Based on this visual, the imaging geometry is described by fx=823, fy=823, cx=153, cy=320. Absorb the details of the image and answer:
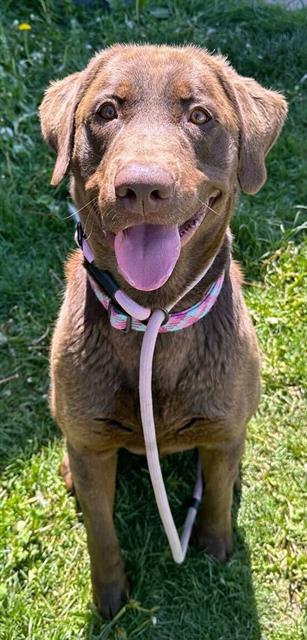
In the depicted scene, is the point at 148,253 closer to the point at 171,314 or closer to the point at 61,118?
the point at 171,314

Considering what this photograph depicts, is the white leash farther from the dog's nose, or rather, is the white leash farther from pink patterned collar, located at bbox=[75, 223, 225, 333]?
the dog's nose

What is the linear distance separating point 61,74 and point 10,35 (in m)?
0.47

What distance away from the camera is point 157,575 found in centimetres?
307

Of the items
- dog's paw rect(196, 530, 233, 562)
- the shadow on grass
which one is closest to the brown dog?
the shadow on grass

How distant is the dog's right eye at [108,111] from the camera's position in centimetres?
230

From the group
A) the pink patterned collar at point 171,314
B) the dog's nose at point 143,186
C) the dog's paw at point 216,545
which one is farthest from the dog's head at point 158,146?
the dog's paw at point 216,545

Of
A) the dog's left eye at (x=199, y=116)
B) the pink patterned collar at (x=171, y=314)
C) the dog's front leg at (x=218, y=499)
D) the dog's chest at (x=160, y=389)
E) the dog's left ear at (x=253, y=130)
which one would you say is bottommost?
the dog's front leg at (x=218, y=499)

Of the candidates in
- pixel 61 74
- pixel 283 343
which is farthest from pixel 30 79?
pixel 283 343

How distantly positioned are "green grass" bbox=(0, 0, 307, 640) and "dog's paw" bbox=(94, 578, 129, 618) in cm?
4

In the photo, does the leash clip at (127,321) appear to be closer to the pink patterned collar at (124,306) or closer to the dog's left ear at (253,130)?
the pink patterned collar at (124,306)

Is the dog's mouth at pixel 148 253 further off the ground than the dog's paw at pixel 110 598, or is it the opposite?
the dog's mouth at pixel 148 253

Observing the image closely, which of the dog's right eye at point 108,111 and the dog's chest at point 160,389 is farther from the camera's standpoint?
the dog's chest at point 160,389

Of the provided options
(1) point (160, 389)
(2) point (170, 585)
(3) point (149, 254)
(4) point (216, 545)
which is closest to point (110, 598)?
(2) point (170, 585)

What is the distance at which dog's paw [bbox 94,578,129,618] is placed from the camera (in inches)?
115
